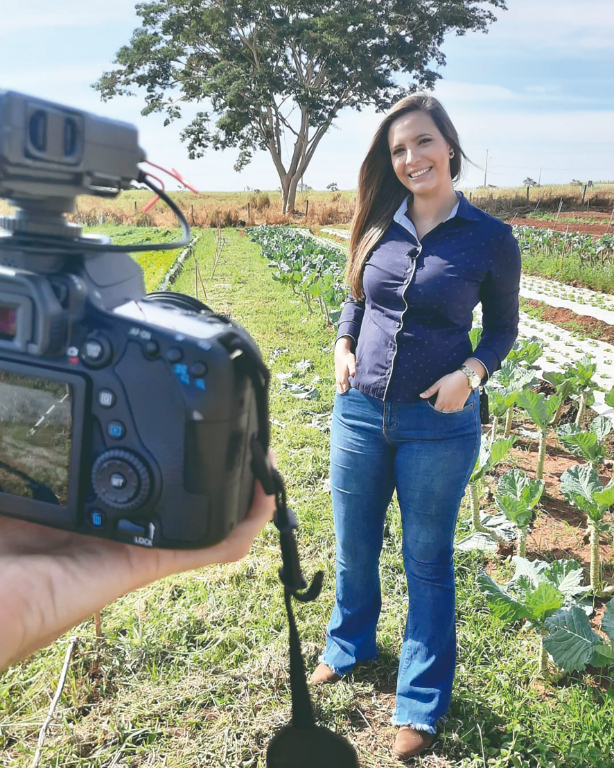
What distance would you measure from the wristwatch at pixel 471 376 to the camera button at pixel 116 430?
1.23 m

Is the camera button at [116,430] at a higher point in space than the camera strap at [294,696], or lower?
higher

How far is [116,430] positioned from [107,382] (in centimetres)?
7

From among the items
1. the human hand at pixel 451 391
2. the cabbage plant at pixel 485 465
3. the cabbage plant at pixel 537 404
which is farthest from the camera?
the cabbage plant at pixel 537 404

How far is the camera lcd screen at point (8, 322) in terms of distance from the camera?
2.99 ft

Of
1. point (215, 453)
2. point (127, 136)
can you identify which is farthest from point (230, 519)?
point (127, 136)

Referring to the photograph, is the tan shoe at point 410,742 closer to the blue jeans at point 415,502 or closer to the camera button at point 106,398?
the blue jeans at point 415,502

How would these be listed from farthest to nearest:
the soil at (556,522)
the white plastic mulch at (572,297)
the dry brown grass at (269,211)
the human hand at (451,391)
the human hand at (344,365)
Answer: the dry brown grass at (269,211) → the white plastic mulch at (572,297) → the soil at (556,522) → the human hand at (344,365) → the human hand at (451,391)

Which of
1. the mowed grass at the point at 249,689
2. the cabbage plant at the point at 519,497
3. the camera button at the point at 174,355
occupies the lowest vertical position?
the mowed grass at the point at 249,689

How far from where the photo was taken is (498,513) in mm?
3354

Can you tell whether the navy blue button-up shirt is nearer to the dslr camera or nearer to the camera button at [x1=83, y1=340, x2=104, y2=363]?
the dslr camera

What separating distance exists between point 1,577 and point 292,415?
3820 mm

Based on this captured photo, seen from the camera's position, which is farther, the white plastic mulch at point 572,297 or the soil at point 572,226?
the soil at point 572,226

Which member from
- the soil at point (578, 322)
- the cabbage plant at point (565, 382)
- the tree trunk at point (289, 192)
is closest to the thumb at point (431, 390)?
the cabbage plant at point (565, 382)

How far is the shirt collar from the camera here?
198 cm
